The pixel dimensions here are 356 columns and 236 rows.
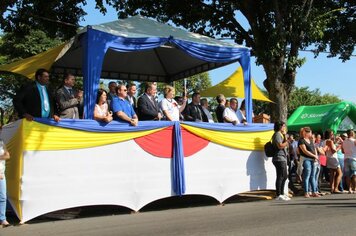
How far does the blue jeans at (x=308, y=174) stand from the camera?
11.1 m

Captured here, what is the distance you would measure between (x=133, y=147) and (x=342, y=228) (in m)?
3.93

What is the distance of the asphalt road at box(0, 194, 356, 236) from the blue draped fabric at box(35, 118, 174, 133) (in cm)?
159

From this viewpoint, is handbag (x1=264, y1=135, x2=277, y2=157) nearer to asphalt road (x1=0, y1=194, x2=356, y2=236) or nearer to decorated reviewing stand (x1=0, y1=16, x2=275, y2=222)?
decorated reviewing stand (x1=0, y1=16, x2=275, y2=222)

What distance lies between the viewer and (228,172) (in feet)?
31.6

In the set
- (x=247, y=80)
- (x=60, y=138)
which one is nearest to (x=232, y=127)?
(x=247, y=80)

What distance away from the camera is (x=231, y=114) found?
10367 millimetres

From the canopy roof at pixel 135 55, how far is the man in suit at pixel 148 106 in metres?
0.88

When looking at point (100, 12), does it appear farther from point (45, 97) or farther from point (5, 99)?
point (5, 99)

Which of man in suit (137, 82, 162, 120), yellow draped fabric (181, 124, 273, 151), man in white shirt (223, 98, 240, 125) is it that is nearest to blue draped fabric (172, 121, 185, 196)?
yellow draped fabric (181, 124, 273, 151)

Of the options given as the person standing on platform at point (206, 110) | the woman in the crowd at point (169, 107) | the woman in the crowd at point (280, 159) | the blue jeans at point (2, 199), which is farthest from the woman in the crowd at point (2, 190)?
the woman in the crowd at point (280, 159)

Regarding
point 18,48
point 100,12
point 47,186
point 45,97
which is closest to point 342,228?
point 47,186

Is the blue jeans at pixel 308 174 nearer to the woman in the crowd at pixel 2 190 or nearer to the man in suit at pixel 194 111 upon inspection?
the man in suit at pixel 194 111

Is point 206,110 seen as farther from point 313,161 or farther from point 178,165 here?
point 313,161

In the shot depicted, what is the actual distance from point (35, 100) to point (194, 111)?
3687 millimetres
